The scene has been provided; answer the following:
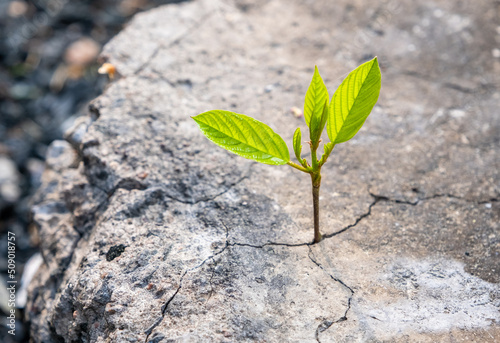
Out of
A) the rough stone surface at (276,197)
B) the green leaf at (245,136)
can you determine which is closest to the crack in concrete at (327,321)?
the rough stone surface at (276,197)

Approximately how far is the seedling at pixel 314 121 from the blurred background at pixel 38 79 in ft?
5.99

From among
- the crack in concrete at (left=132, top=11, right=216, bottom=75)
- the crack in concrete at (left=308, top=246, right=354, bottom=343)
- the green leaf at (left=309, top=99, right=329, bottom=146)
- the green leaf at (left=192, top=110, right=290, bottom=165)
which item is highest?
the green leaf at (left=309, top=99, right=329, bottom=146)

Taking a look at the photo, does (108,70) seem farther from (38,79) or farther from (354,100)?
(38,79)

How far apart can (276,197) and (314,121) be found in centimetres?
51

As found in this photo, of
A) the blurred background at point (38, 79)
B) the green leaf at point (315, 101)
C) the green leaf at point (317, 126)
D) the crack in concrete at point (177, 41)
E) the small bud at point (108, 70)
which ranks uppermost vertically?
the green leaf at point (315, 101)

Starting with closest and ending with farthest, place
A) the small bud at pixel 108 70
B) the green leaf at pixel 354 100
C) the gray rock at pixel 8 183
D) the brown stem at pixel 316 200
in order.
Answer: the green leaf at pixel 354 100 → the brown stem at pixel 316 200 → the small bud at pixel 108 70 → the gray rock at pixel 8 183

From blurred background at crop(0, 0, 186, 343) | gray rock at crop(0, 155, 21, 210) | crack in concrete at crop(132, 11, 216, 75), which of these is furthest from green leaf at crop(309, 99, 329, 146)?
gray rock at crop(0, 155, 21, 210)

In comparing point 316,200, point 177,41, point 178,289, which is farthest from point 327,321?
point 177,41

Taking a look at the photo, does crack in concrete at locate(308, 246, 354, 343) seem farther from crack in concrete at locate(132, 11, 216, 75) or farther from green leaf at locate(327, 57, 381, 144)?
crack in concrete at locate(132, 11, 216, 75)

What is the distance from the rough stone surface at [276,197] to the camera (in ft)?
4.24

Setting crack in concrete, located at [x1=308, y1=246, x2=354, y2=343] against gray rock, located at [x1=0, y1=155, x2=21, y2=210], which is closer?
crack in concrete, located at [x1=308, y1=246, x2=354, y2=343]

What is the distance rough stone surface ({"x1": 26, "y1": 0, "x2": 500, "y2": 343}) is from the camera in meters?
1.29

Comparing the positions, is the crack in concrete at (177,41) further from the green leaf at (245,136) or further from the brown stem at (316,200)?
the brown stem at (316,200)

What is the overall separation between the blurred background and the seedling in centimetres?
183
